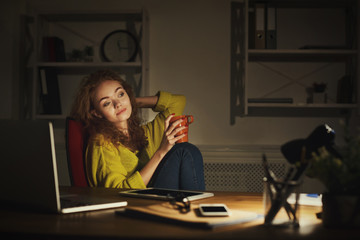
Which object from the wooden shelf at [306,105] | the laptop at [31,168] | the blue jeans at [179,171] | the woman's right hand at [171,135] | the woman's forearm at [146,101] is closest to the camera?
the laptop at [31,168]

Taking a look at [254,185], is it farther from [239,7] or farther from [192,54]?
A: [239,7]

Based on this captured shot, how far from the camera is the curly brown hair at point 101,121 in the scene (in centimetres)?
203

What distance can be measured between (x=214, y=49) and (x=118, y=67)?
794 millimetres

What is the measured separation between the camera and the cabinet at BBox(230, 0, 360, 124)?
319 cm

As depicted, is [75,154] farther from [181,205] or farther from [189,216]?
[189,216]

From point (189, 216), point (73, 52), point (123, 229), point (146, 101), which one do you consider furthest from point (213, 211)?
point (73, 52)

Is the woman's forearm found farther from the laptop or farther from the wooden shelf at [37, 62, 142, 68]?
the laptop

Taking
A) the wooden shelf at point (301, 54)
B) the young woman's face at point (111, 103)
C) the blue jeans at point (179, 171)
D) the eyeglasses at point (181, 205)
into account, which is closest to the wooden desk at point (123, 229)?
the eyeglasses at point (181, 205)

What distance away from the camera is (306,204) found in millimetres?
1209

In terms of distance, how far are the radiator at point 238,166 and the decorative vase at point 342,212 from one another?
2.26 metres

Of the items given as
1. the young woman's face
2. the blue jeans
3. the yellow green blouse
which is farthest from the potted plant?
the young woman's face

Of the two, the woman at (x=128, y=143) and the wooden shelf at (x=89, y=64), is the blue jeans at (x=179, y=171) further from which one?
the wooden shelf at (x=89, y=64)

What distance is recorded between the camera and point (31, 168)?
1.00 m

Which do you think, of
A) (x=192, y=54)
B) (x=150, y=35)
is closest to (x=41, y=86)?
(x=150, y=35)
